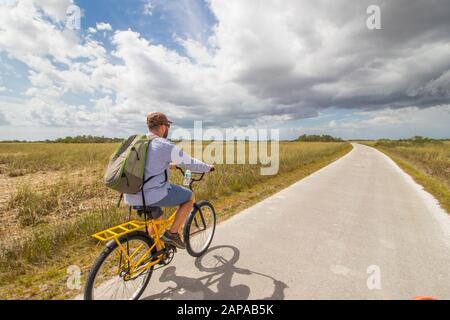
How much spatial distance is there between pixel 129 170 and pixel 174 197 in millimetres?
766

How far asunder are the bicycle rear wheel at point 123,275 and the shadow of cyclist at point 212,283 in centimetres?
22

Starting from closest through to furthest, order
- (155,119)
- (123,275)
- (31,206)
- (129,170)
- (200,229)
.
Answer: (129,170)
(123,275)
(155,119)
(200,229)
(31,206)

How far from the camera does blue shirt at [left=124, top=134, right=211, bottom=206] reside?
2.43 metres

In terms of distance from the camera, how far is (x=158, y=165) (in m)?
2.49

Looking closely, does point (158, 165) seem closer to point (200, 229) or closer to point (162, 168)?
point (162, 168)

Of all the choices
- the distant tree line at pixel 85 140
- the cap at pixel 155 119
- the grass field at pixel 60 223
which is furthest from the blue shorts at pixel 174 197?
the distant tree line at pixel 85 140

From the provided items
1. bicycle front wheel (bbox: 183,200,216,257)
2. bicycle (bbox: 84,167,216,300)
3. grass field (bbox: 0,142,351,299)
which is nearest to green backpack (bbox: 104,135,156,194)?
bicycle (bbox: 84,167,216,300)

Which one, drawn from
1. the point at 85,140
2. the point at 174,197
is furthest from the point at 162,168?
the point at 85,140

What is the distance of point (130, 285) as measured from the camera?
2.59 m

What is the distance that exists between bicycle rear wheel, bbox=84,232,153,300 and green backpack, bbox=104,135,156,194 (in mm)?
560

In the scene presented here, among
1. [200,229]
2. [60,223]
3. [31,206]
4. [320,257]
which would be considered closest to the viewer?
[320,257]

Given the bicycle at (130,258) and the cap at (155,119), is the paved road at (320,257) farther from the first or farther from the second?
the cap at (155,119)
